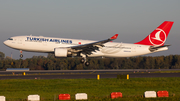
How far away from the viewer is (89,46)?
130 feet

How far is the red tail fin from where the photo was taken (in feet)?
150

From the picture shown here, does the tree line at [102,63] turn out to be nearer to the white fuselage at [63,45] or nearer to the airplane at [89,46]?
the airplane at [89,46]

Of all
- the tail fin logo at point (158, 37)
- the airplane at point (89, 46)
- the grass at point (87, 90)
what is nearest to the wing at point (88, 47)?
the airplane at point (89, 46)

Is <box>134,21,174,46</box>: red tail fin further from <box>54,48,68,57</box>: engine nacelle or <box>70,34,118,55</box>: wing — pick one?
<box>54,48,68,57</box>: engine nacelle

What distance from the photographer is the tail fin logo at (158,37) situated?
150ft

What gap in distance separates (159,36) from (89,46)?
15.0 metres

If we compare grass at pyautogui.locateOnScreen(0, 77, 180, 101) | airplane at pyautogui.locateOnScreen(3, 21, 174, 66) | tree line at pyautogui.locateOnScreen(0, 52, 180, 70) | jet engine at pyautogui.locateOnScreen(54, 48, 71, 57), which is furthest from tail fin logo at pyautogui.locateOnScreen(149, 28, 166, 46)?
grass at pyautogui.locateOnScreen(0, 77, 180, 101)

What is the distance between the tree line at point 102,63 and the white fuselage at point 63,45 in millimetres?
18416

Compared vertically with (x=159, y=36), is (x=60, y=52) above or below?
below

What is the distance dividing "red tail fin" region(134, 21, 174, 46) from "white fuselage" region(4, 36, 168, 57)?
Result: 1.44m

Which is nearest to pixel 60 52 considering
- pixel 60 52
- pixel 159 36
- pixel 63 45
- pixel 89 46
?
pixel 60 52

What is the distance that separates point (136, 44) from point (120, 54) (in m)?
3.89

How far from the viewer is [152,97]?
15633mm

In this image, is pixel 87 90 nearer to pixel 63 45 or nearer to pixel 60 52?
pixel 60 52
